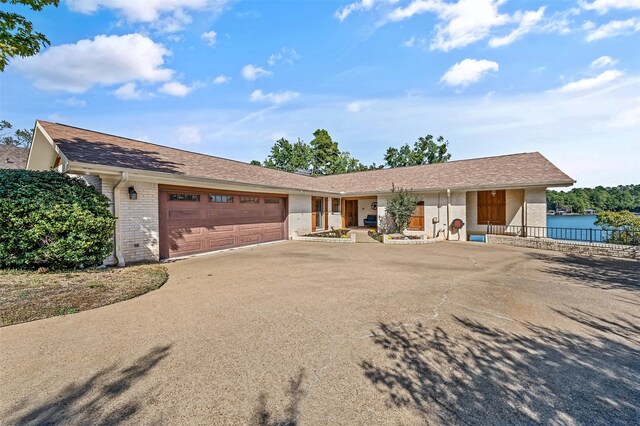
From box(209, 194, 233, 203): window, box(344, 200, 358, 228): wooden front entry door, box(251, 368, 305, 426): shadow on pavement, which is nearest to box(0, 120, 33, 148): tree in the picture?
box(209, 194, 233, 203): window

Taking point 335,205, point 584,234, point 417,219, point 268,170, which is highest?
point 268,170

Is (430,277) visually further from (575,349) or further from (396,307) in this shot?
(575,349)

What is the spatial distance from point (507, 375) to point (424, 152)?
39324 mm

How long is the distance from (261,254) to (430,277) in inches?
227

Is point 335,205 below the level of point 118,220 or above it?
above

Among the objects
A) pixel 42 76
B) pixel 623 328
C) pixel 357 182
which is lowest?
pixel 623 328

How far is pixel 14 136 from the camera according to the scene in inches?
1596

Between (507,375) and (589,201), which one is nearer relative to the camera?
(507,375)

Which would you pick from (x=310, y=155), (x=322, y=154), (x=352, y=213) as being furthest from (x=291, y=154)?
(x=352, y=213)

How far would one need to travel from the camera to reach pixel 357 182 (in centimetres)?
1880

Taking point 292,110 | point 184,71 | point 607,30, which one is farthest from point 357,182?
point 607,30

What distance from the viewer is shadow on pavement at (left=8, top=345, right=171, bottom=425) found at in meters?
2.05

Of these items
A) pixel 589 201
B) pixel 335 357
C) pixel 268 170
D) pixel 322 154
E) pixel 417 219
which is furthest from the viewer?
pixel 322 154

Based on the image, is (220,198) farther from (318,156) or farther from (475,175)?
(318,156)
